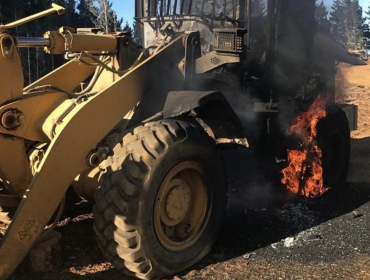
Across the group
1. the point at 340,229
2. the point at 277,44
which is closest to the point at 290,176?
the point at 340,229

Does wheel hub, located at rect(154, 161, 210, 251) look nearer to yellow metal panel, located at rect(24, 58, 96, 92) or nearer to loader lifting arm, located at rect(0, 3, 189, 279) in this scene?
loader lifting arm, located at rect(0, 3, 189, 279)

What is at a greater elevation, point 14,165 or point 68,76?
point 68,76

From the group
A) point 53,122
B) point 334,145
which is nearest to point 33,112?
point 53,122

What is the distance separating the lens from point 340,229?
515 centimetres

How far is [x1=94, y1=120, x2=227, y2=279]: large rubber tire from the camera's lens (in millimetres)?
3805

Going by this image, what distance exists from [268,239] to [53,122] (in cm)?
250

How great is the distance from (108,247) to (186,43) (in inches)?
86.5

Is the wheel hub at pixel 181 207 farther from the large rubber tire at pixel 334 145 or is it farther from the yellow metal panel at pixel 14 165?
the large rubber tire at pixel 334 145

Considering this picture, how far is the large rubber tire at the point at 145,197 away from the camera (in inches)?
150

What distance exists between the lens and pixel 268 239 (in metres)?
4.91

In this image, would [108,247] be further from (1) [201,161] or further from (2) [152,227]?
(1) [201,161]

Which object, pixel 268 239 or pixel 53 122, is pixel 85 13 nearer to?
pixel 53 122

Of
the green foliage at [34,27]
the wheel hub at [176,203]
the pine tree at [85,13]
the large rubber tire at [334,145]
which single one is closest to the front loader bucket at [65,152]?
the wheel hub at [176,203]

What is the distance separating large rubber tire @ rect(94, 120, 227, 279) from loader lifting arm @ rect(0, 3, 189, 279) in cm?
27
